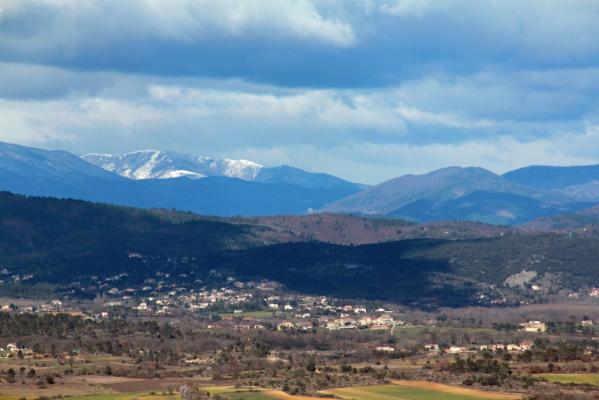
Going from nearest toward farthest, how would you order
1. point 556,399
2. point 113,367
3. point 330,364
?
point 556,399, point 113,367, point 330,364

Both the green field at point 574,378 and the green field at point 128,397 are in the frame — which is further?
the green field at point 574,378

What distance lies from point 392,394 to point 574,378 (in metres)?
22.2

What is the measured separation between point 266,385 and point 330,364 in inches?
1267

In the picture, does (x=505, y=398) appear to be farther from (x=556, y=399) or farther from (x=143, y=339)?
(x=143, y=339)

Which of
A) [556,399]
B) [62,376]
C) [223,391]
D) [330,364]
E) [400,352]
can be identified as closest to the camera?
[556,399]

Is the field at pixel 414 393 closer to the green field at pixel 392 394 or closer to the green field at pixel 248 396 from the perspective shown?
the green field at pixel 392 394

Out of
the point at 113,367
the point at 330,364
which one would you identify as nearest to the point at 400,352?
the point at 330,364

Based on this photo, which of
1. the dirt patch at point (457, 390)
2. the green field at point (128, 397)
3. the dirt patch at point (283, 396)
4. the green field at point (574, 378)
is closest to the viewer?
the dirt patch at point (283, 396)

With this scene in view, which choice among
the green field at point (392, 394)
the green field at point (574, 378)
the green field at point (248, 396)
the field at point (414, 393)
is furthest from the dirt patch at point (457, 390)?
the green field at point (248, 396)

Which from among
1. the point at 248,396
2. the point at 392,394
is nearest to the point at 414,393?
the point at 392,394

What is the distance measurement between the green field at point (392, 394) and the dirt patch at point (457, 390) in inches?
54.0

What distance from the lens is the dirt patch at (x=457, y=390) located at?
130 m

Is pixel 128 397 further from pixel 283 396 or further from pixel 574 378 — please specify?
pixel 574 378

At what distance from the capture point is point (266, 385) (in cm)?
14450
